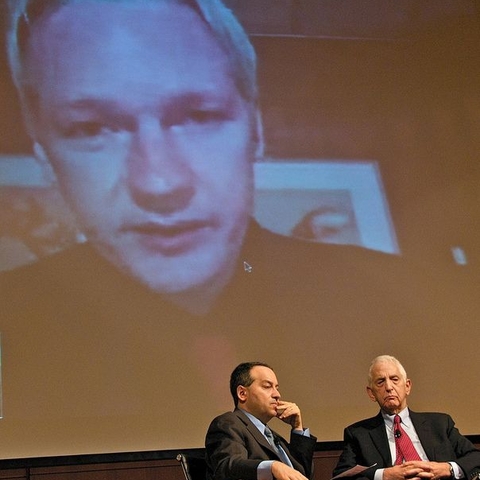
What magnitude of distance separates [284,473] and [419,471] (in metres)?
0.79

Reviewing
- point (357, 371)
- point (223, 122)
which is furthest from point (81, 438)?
point (223, 122)

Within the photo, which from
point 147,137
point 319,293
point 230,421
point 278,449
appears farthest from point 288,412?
point 147,137

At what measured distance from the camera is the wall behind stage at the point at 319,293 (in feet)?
15.6

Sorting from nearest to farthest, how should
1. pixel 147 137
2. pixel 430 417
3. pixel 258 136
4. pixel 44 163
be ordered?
pixel 430 417, pixel 44 163, pixel 147 137, pixel 258 136

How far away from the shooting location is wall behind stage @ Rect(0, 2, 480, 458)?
4.75m

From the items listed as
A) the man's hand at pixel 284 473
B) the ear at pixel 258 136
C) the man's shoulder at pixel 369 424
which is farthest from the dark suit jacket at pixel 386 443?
the ear at pixel 258 136

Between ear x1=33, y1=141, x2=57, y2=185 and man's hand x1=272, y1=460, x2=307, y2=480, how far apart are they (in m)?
2.24

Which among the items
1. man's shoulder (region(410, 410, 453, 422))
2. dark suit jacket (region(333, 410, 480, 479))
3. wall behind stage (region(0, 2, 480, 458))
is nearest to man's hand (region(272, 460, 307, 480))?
dark suit jacket (region(333, 410, 480, 479))

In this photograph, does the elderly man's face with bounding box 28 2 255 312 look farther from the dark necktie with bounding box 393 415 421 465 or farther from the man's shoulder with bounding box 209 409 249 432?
the dark necktie with bounding box 393 415 421 465

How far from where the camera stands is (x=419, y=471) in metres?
3.81

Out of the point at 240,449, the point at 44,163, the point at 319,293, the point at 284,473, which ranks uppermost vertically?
the point at 44,163

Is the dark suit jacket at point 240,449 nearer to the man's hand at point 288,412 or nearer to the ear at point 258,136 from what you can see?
the man's hand at point 288,412

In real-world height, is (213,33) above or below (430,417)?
above

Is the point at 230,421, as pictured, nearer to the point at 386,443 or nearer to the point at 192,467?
the point at 192,467
